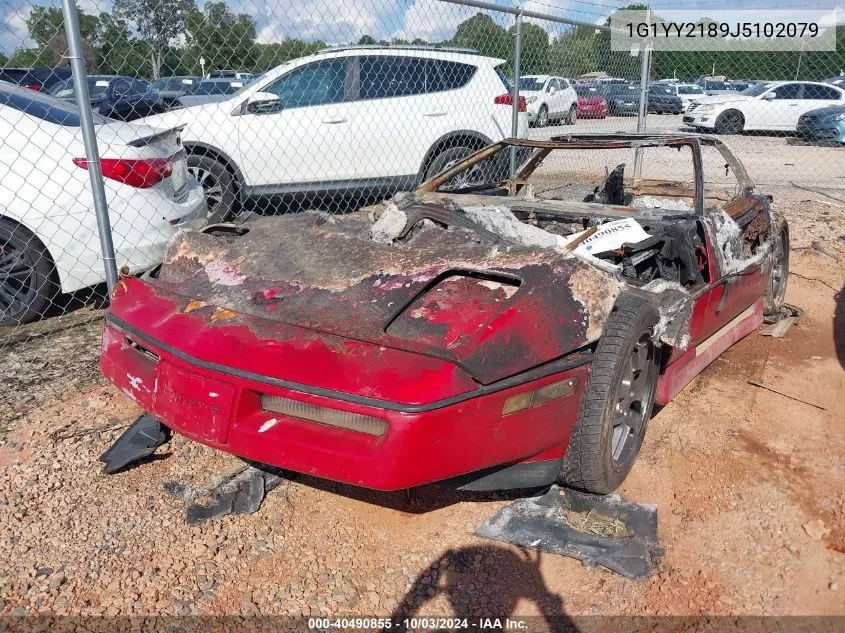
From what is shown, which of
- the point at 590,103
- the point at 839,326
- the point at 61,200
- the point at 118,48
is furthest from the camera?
the point at 590,103

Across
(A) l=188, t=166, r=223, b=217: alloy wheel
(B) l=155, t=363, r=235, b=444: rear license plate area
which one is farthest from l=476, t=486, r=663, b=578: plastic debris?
(A) l=188, t=166, r=223, b=217: alloy wheel

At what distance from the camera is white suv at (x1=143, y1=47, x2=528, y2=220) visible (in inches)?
260

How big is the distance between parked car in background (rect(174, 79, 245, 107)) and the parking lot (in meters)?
4.57

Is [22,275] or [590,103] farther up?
[22,275]

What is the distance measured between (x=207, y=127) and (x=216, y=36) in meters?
1.56

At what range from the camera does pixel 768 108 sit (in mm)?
17828

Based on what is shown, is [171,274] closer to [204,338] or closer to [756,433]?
[204,338]

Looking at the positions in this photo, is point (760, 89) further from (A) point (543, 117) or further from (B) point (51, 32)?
(B) point (51, 32)

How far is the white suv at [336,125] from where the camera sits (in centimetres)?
659

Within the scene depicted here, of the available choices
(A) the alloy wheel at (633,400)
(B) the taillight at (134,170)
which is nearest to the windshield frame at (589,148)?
(A) the alloy wheel at (633,400)

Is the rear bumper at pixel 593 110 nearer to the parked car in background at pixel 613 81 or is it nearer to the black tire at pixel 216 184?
the parked car in background at pixel 613 81

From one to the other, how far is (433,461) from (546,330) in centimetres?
61

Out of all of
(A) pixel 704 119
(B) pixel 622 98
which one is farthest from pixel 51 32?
(A) pixel 704 119

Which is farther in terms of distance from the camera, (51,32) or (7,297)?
(7,297)
